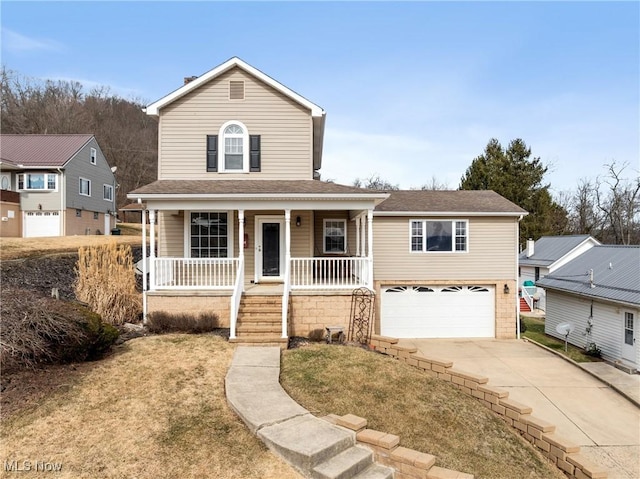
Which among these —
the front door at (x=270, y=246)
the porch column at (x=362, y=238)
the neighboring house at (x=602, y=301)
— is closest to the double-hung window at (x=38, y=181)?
the front door at (x=270, y=246)

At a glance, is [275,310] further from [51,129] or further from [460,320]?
[51,129]

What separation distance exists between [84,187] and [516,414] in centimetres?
3145

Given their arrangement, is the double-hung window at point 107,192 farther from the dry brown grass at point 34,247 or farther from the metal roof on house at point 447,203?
the metal roof on house at point 447,203

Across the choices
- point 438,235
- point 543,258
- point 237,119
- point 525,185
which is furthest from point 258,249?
point 525,185

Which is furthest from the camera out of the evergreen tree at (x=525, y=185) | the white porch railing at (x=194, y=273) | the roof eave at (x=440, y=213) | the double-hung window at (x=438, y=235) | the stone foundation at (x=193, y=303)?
the evergreen tree at (x=525, y=185)

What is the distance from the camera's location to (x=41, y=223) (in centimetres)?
2678

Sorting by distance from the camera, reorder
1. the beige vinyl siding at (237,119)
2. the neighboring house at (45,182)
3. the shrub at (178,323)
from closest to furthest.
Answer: the shrub at (178,323) → the beige vinyl siding at (237,119) → the neighboring house at (45,182)

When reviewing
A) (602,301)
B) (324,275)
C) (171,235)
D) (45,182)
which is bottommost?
(602,301)

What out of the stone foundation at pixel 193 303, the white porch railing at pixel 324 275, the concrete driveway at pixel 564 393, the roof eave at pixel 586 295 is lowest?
the concrete driveway at pixel 564 393

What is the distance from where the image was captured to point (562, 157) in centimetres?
3672

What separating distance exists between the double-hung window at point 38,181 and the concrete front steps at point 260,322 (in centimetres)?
2316

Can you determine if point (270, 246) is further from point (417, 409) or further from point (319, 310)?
point (417, 409)

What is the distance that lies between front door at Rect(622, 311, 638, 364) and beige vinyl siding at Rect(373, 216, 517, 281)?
3.67 meters

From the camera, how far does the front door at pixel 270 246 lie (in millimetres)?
12867
